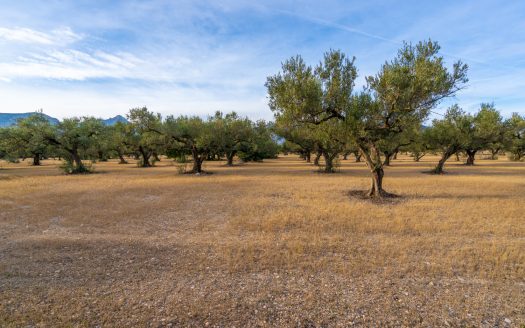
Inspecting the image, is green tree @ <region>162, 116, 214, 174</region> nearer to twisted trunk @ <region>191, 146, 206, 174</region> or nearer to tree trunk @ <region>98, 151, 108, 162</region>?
twisted trunk @ <region>191, 146, 206, 174</region>

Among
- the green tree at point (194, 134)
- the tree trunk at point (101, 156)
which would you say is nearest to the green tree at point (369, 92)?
the green tree at point (194, 134)

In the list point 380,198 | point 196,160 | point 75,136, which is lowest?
point 380,198

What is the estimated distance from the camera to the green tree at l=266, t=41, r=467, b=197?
14391mm

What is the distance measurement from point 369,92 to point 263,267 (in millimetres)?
13630

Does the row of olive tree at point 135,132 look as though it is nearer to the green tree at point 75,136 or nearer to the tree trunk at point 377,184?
the green tree at point 75,136

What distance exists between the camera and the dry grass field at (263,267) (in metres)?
5.21

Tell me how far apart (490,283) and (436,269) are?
114 cm

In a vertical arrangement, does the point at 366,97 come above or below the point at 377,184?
above

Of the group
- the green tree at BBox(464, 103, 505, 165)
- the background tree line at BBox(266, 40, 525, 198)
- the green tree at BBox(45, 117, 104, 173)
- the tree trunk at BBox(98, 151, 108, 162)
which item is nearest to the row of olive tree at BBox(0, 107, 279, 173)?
the green tree at BBox(45, 117, 104, 173)

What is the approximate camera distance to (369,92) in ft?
53.5

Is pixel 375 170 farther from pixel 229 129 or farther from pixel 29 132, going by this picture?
pixel 29 132

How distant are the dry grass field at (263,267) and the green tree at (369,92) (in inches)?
235

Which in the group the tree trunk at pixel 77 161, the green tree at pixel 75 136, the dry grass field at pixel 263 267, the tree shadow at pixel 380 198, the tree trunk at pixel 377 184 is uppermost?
the green tree at pixel 75 136

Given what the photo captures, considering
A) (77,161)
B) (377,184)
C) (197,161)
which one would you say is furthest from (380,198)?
(77,161)
